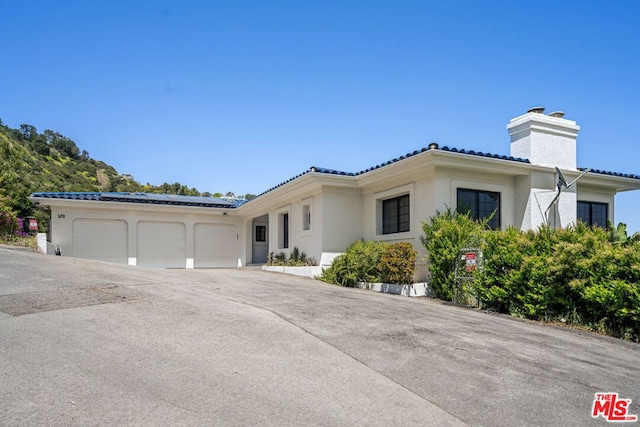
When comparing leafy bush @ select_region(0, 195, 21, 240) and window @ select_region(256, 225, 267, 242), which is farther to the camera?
window @ select_region(256, 225, 267, 242)

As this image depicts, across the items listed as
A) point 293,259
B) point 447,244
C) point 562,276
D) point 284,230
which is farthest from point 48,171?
point 562,276

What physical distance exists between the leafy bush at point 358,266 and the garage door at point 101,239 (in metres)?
12.0

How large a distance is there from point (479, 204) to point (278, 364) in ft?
36.8

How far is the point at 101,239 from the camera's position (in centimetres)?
2225

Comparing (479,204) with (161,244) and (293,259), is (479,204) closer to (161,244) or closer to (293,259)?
(293,259)

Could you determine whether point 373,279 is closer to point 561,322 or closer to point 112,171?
point 561,322

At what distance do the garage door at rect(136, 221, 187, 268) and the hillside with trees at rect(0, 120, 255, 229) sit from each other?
931 centimetres

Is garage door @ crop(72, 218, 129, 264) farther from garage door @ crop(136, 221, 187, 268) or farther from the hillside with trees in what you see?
the hillside with trees

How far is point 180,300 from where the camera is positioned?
27.6ft

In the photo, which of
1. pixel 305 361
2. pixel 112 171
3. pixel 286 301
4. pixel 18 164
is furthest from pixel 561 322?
pixel 112 171

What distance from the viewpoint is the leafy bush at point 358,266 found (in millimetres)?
14547

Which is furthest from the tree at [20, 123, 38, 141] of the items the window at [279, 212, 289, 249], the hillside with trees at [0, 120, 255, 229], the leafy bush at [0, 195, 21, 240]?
the window at [279, 212, 289, 249]

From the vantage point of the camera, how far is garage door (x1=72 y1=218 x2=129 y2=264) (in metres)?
21.8

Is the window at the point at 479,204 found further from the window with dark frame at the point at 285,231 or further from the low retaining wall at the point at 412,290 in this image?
the window with dark frame at the point at 285,231
